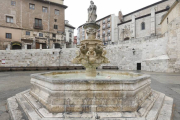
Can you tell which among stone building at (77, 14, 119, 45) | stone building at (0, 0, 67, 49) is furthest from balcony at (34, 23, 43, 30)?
stone building at (77, 14, 119, 45)

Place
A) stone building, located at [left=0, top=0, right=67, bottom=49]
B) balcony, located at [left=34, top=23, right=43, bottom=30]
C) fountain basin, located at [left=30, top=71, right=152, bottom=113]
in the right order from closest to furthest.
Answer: fountain basin, located at [left=30, top=71, right=152, bottom=113], stone building, located at [left=0, top=0, right=67, bottom=49], balcony, located at [left=34, top=23, right=43, bottom=30]

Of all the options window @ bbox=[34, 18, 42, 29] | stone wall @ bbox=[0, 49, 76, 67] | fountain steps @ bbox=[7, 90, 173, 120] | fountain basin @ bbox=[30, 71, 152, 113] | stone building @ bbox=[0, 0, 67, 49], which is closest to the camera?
fountain steps @ bbox=[7, 90, 173, 120]

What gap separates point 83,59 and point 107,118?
2.77 metres

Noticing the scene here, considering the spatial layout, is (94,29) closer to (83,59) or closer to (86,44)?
(86,44)

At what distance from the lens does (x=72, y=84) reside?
103 inches

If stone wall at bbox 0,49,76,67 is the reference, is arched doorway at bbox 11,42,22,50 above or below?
above

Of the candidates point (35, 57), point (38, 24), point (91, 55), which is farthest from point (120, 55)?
point (38, 24)

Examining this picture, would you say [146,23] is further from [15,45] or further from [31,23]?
[15,45]

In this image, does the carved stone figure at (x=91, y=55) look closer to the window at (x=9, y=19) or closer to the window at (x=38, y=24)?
the window at (x=38, y=24)

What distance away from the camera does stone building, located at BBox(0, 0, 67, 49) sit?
960 inches

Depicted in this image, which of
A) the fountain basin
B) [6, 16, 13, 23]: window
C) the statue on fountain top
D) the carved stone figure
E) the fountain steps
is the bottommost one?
the fountain steps

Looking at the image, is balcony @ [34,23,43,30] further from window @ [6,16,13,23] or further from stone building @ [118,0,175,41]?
stone building @ [118,0,175,41]

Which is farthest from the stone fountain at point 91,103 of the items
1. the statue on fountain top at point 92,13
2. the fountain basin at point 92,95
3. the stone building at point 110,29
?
the stone building at point 110,29

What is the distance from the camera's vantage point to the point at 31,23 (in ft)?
88.5
